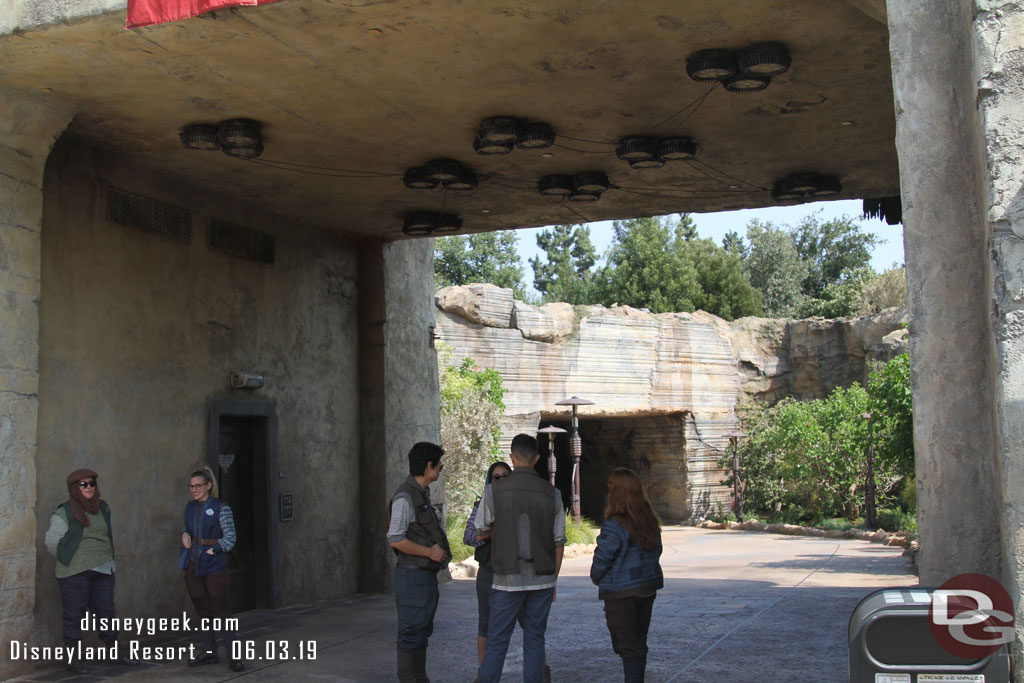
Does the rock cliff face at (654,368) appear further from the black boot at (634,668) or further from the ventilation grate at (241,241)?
the black boot at (634,668)

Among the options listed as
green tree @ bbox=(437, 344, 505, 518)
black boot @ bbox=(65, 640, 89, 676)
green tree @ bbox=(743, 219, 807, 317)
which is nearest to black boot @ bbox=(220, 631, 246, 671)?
black boot @ bbox=(65, 640, 89, 676)

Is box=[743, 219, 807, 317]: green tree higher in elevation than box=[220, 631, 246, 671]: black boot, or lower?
higher

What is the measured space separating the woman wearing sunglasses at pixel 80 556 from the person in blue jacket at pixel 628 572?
3653 mm

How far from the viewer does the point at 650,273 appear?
38438 mm

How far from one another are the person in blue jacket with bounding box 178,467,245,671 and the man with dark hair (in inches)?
67.2

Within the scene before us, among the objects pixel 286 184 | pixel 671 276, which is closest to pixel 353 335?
pixel 286 184

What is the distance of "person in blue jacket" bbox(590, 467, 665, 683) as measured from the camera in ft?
19.4

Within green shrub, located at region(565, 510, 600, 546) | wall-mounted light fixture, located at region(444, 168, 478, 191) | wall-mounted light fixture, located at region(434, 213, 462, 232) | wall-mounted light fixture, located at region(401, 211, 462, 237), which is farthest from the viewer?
green shrub, located at region(565, 510, 600, 546)

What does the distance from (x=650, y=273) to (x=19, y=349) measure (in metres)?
32.8

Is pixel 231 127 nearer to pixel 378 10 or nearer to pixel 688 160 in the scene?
pixel 378 10

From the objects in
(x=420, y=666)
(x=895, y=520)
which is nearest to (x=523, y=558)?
(x=420, y=666)

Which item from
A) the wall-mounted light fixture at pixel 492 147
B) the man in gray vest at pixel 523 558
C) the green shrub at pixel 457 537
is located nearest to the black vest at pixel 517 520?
the man in gray vest at pixel 523 558

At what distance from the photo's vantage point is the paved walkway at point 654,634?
7.13m

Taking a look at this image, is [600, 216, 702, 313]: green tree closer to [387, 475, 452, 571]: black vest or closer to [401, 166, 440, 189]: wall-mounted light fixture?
[401, 166, 440, 189]: wall-mounted light fixture
